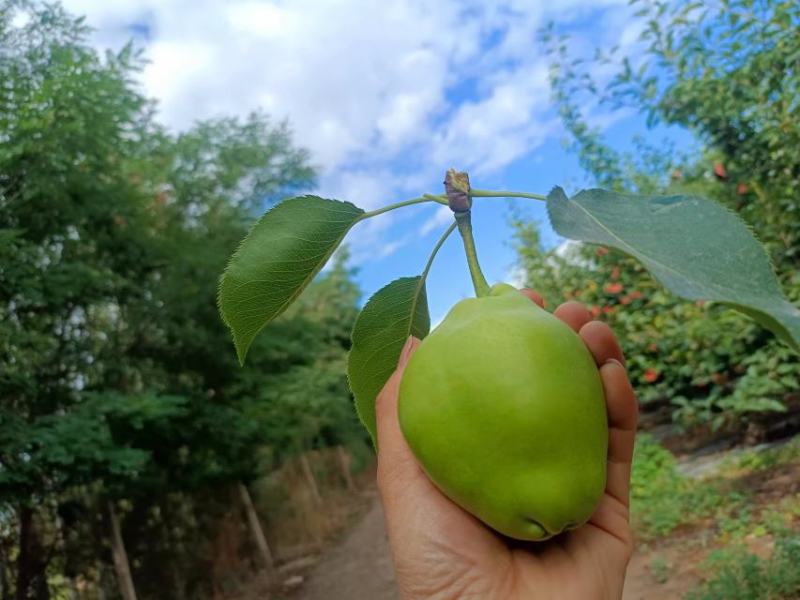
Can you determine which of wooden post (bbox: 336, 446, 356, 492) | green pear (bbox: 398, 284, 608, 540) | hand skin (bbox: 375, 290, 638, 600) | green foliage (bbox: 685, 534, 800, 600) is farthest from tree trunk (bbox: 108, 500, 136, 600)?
wooden post (bbox: 336, 446, 356, 492)

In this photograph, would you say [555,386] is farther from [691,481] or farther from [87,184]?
[87,184]

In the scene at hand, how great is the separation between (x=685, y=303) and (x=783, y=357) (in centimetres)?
82

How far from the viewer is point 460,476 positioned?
3.06 feet

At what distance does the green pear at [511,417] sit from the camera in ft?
2.87

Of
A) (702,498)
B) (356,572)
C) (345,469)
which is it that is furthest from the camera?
(345,469)

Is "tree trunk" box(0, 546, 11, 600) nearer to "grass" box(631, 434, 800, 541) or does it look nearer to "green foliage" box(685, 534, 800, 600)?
"grass" box(631, 434, 800, 541)

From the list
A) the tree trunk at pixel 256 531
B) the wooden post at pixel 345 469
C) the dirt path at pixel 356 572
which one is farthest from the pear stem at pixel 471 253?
the wooden post at pixel 345 469

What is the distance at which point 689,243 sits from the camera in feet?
2.45

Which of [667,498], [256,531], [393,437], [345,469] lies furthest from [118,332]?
[345,469]

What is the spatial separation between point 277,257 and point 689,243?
22.5 inches

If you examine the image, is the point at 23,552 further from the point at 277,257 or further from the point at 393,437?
the point at 277,257

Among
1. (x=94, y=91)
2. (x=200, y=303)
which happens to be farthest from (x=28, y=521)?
(x=94, y=91)

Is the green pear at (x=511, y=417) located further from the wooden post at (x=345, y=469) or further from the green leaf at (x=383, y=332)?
the wooden post at (x=345, y=469)

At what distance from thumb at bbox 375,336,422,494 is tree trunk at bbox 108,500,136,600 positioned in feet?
26.9
